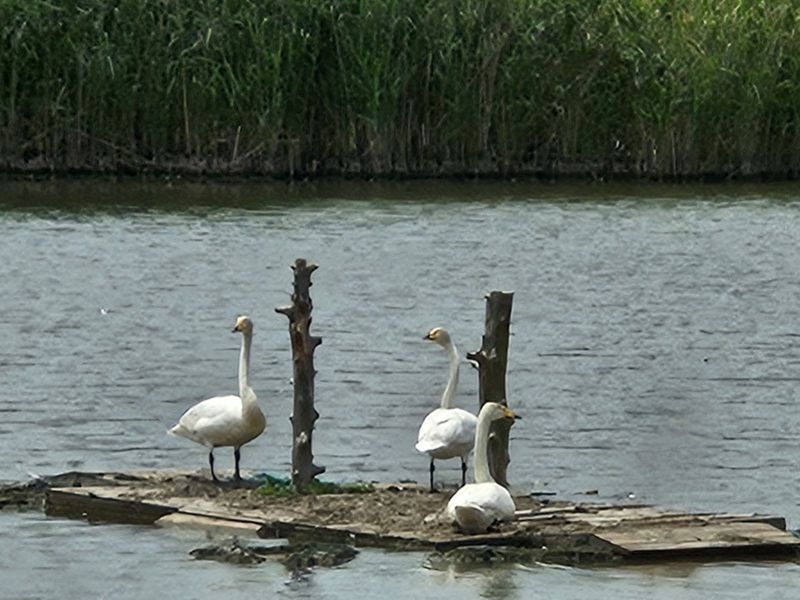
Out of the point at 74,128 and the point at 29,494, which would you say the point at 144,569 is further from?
the point at 74,128

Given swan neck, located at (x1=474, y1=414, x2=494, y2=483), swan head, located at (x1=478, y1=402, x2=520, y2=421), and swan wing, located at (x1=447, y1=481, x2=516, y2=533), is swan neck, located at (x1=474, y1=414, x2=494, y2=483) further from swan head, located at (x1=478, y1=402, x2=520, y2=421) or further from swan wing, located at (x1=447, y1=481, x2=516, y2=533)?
swan wing, located at (x1=447, y1=481, x2=516, y2=533)

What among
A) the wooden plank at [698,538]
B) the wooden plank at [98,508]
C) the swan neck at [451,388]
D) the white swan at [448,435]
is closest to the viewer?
the wooden plank at [698,538]

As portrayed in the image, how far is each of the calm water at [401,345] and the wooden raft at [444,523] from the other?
0.54ft

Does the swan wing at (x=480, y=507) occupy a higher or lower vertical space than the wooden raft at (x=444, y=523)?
higher

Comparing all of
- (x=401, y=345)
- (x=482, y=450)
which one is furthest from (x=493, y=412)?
(x=401, y=345)

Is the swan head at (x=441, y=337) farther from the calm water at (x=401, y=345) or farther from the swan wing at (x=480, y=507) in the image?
the swan wing at (x=480, y=507)

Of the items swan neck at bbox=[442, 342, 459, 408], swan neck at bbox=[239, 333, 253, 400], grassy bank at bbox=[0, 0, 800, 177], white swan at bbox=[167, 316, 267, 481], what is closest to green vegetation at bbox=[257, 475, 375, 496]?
white swan at bbox=[167, 316, 267, 481]

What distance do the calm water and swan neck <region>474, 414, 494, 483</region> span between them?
2.22 ft

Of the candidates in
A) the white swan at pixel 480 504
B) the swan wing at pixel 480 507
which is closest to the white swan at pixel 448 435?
the white swan at pixel 480 504

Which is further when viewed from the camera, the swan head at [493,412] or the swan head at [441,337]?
the swan head at [441,337]

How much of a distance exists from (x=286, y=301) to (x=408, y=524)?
→ 509 inches

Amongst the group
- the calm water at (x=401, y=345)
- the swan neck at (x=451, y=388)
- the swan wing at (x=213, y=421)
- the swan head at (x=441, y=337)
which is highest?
the swan head at (x=441, y=337)

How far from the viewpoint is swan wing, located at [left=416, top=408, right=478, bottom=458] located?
14.2 meters

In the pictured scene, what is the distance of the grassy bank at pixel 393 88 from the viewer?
112 feet
